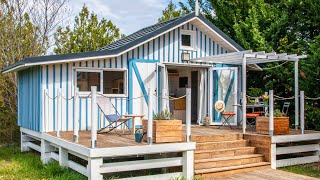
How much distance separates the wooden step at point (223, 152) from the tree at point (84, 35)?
34.8 ft

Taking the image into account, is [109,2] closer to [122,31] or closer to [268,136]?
[122,31]

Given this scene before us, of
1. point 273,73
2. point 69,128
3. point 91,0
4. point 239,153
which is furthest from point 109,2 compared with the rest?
point 239,153

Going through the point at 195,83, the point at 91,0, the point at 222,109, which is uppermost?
the point at 91,0

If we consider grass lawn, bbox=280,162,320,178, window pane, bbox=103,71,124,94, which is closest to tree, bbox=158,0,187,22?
window pane, bbox=103,71,124,94

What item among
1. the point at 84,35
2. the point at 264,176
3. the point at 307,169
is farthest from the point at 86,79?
the point at 84,35

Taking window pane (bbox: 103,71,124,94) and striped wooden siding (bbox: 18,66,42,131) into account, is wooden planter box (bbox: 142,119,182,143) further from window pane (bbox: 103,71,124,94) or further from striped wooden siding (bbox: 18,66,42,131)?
striped wooden siding (bbox: 18,66,42,131)

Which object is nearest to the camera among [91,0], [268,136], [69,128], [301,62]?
[268,136]

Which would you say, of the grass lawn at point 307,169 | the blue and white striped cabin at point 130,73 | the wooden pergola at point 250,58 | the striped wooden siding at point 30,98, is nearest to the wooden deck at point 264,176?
the grass lawn at point 307,169

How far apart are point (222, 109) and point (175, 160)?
4041 millimetres

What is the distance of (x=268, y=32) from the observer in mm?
13219

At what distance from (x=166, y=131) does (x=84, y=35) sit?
1141 centimetres

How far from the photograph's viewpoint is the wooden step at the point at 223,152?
25.5ft

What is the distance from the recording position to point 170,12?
1902 cm

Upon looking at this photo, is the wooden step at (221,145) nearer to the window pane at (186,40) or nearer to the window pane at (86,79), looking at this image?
the window pane at (86,79)
